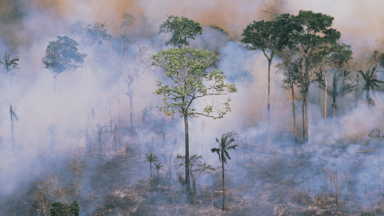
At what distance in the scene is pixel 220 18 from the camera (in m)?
70.7

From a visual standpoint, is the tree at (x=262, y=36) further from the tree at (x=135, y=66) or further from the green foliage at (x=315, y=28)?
the tree at (x=135, y=66)

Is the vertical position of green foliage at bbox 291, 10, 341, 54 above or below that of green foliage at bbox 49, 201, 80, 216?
above

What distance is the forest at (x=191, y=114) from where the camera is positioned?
94.5 ft

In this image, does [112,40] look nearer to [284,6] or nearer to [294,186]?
[284,6]

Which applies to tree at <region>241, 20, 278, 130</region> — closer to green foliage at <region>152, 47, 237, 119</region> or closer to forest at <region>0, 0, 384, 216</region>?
forest at <region>0, 0, 384, 216</region>

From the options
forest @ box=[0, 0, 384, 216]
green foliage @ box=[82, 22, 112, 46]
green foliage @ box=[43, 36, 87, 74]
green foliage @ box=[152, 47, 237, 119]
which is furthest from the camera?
green foliage @ box=[82, 22, 112, 46]

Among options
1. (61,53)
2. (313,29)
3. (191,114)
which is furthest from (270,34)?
(61,53)

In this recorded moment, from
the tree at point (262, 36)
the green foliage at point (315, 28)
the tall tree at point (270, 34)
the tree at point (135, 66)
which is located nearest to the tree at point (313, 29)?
the green foliage at point (315, 28)

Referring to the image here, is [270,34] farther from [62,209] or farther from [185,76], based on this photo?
[62,209]

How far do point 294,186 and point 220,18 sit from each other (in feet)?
158

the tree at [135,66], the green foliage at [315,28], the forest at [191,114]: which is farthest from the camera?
the tree at [135,66]

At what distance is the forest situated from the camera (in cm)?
2881

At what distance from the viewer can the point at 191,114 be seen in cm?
2989

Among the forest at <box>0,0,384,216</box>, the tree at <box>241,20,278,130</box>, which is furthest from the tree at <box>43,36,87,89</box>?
the tree at <box>241,20,278,130</box>
